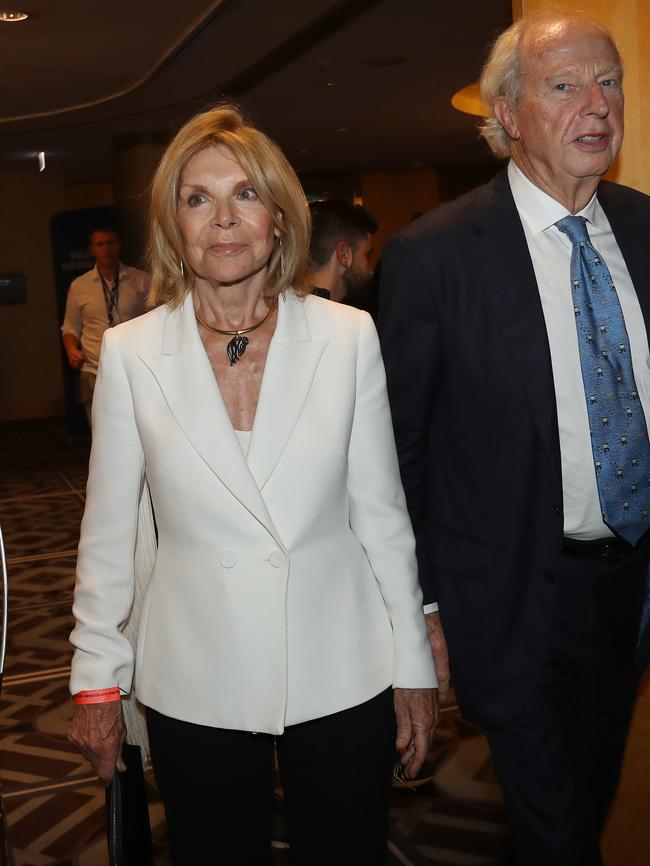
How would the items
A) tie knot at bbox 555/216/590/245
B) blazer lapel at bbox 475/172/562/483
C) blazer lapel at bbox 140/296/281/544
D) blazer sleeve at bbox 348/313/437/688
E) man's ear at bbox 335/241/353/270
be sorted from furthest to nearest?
man's ear at bbox 335/241/353/270 < tie knot at bbox 555/216/590/245 < blazer lapel at bbox 475/172/562/483 < blazer sleeve at bbox 348/313/437/688 < blazer lapel at bbox 140/296/281/544

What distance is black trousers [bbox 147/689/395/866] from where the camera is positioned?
193 cm

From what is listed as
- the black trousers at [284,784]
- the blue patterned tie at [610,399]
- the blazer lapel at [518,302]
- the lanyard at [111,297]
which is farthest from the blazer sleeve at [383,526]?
the lanyard at [111,297]

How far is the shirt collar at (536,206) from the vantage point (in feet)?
7.41

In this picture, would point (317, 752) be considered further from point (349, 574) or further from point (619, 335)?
point (619, 335)

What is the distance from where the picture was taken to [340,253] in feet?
14.6

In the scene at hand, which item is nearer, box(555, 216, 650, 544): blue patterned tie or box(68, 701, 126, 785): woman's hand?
box(68, 701, 126, 785): woman's hand

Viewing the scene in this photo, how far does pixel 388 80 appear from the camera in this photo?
38.4ft

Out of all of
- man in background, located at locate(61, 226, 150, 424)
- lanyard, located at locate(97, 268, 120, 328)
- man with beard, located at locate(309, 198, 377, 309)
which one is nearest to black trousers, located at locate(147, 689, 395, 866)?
man with beard, located at locate(309, 198, 377, 309)

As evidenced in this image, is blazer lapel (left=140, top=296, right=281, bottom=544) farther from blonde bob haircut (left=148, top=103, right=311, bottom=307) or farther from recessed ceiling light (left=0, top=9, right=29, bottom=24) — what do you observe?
recessed ceiling light (left=0, top=9, right=29, bottom=24)

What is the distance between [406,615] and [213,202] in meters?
0.83

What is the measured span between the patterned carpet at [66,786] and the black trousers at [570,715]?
951 millimetres

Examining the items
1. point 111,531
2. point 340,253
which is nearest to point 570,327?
point 111,531

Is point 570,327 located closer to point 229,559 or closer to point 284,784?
point 229,559

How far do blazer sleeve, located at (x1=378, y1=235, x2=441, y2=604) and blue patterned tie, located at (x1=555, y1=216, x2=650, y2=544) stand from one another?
305mm
